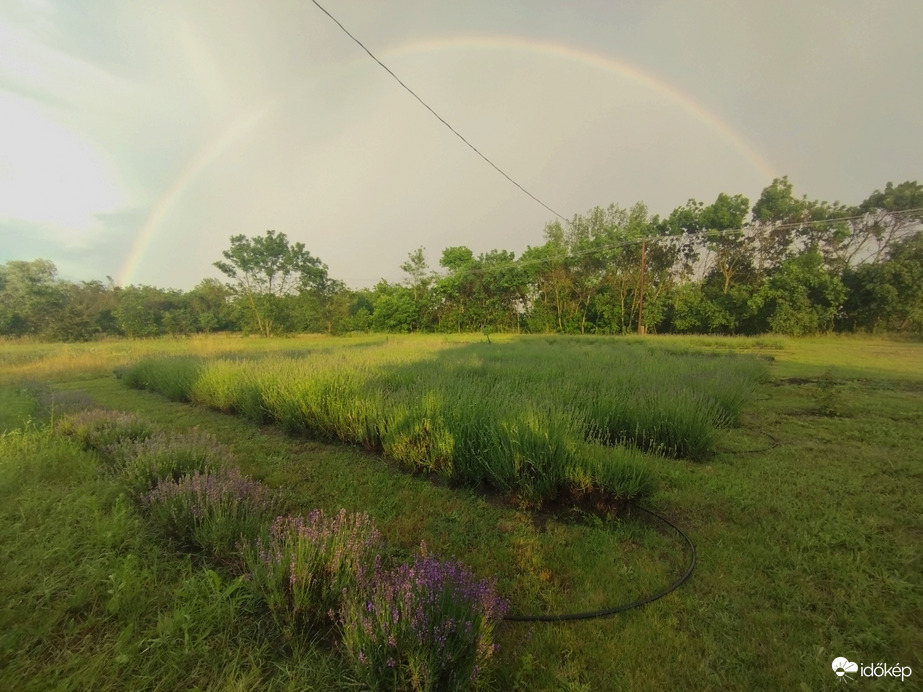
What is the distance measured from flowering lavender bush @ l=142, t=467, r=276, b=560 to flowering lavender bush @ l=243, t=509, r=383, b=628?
0.39 metres

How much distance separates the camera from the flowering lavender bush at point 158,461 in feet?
10.3

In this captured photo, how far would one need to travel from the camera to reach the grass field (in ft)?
5.40

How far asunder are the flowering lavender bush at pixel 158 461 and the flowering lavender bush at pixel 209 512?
0.74ft

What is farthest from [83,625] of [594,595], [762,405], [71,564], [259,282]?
[259,282]

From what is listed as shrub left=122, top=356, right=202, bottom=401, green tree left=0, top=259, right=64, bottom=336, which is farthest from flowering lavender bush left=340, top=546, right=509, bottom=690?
green tree left=0, top=259, right=64, bottom=336

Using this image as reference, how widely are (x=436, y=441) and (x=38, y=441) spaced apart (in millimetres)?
4600

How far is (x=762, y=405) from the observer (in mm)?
6879

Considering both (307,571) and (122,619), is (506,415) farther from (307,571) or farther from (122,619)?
(122,619)

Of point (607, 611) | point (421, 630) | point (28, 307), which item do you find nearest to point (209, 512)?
point (421, 630)

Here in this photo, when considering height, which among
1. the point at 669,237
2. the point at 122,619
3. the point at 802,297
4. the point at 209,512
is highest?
the point at 669,237

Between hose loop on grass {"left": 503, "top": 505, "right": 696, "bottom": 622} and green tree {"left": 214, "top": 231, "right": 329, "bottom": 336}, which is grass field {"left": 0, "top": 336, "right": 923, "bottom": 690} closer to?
hose loop on grass {"left": 503, "top": 505, "right": 696, "bottom": 622}

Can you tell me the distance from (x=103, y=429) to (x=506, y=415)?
4.89 meters

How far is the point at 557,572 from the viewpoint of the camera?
7.95 feet

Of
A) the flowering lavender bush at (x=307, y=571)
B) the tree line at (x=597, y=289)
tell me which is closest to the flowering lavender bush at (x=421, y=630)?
the flowering lavender bush at (x=307, y=571)
